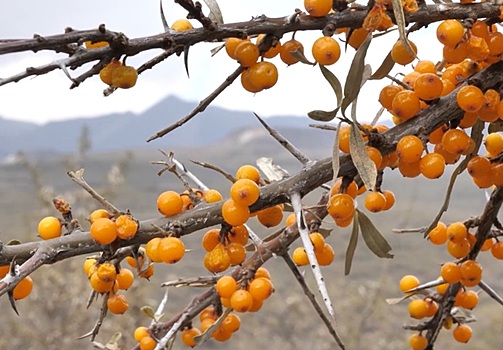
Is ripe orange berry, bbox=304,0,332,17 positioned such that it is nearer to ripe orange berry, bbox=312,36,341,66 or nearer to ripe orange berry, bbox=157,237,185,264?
ripe orange berry, bbox=312,36,341,66

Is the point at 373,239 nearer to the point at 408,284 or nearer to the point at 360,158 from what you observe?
the point at 360,158

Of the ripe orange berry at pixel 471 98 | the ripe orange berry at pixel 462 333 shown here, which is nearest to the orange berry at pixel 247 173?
the ripe orange berry at pixel 471 98

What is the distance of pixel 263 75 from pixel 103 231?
0.78 ft

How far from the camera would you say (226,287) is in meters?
0.77

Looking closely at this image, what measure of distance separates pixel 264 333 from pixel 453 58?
21.8 feet

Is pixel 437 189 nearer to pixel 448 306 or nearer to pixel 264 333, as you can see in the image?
pixel 264 333

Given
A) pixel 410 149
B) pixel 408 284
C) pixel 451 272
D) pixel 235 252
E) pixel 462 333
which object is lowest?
pixel 462 333

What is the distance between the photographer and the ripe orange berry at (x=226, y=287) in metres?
0.77

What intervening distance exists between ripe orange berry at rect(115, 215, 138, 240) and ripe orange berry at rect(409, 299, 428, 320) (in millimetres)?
684

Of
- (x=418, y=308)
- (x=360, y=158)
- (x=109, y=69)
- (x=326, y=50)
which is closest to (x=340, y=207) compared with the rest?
(x=360, y=158)

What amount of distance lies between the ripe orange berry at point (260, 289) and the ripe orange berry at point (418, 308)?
17.9 inches

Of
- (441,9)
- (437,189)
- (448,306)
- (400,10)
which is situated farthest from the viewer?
(437,189)

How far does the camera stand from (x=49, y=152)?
23.7 m

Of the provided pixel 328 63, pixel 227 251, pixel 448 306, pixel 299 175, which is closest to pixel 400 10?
pixel 328 63
